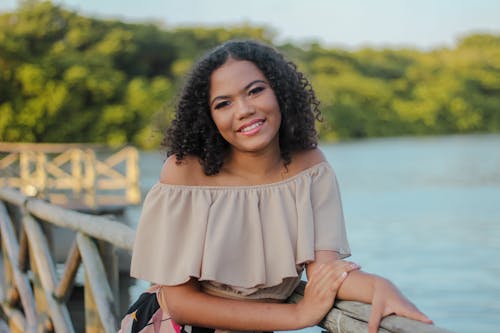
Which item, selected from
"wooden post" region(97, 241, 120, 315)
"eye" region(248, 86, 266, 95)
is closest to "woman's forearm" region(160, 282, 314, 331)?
"eye" region(248, 86, 266, 95)

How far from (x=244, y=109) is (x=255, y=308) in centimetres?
46

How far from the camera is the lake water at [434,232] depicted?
25.4 ft

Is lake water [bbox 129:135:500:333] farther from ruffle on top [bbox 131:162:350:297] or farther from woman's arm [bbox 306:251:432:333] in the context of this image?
woman's arm [bbox 306:251:432:333]

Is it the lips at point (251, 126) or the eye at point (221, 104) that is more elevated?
the eye at point (221, 104)

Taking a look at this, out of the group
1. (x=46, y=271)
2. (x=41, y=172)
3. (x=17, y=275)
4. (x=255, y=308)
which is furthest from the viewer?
(x=41, y=172)

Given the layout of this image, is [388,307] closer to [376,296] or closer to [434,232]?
[376,296]

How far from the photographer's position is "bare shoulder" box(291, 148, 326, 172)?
6.36 feet

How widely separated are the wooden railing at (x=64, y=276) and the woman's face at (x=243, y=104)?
38 cm

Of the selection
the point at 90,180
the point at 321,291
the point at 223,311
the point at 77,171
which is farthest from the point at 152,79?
the point at 321,291

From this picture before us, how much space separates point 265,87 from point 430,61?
179 feet

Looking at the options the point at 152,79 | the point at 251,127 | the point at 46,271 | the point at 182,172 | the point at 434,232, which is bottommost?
the point at 434,232

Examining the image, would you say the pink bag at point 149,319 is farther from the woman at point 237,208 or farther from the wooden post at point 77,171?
the wooden post at point 77,171

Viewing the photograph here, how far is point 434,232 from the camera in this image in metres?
12.2

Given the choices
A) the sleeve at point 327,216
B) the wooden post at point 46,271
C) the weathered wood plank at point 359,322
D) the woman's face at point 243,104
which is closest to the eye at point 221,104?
the woman's face at point 243,104
